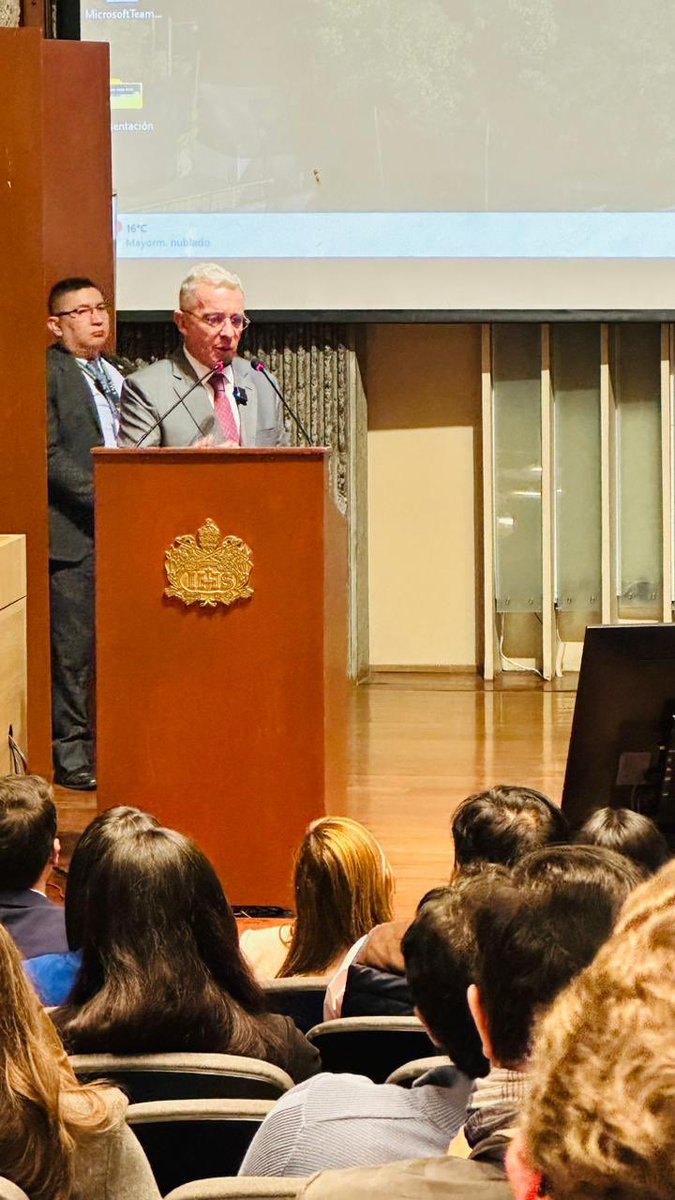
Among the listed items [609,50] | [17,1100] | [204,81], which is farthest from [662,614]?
[17,1100]

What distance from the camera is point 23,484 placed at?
12.1 feet

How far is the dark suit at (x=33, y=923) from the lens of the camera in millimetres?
2278

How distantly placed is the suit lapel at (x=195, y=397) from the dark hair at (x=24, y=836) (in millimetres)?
1633

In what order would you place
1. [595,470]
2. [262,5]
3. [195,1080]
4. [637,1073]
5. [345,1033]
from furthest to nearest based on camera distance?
[595,470] → [262,5] → [345,1033] → [195,1080] → [637,1073]

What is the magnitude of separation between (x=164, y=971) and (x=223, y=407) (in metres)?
2.33

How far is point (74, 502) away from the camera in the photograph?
15.3 ft

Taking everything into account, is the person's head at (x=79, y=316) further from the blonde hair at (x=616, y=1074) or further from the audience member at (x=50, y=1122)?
the blonde hair at (x=616, y=1074)

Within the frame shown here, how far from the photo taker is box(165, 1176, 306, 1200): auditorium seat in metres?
1.22

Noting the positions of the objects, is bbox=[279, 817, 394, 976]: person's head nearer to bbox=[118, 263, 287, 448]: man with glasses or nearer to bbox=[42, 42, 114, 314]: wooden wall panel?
bbox=[118, 263, 287, 448]: man with glasses

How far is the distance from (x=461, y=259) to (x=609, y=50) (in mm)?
1086

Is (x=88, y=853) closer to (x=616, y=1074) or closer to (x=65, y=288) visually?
(x=616, y=1074)

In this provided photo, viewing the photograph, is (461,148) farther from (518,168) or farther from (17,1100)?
(17,1100)

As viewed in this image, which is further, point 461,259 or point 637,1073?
point 461,259

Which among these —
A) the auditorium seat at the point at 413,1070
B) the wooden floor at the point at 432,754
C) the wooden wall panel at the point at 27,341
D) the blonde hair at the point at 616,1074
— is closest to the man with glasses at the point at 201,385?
the wooden wall panel at the point at 27,341
